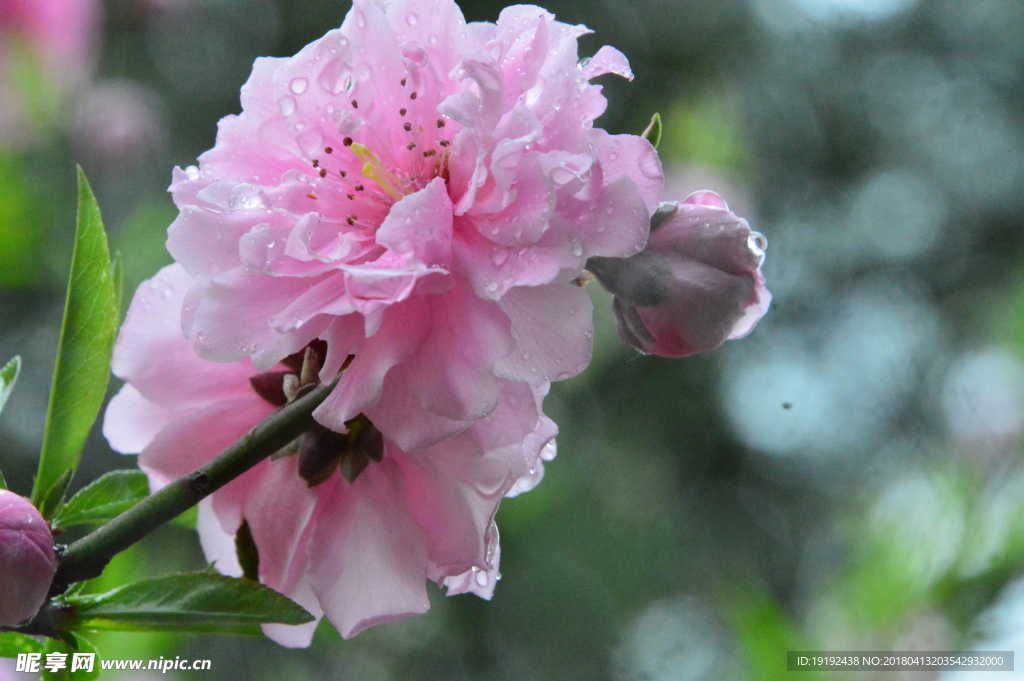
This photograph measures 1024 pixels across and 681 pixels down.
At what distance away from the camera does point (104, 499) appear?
1.38 feet

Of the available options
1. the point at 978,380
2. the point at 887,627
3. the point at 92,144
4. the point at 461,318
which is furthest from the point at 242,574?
the point at 978,380

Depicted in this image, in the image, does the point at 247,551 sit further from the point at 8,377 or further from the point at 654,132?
the point at 654,132

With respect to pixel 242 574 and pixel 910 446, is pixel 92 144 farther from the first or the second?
pixel 910 446

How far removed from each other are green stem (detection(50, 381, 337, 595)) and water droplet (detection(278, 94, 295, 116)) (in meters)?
0.12

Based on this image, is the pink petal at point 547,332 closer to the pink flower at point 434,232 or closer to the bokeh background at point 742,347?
the pink flower at point 434,232

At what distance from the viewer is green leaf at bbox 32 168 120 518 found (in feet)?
1.31

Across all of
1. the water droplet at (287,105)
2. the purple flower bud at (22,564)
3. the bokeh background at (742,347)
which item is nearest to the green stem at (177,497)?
the purple flower bud at (22,564)

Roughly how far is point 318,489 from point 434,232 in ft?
0.47

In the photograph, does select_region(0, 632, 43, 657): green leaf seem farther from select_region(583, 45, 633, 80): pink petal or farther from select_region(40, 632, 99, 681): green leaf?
select_region(583, 45, 633, 80): pink petal

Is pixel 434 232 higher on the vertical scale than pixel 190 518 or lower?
higher

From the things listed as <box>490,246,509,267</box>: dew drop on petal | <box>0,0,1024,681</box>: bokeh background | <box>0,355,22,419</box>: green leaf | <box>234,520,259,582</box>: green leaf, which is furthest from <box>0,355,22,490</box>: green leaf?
<box>0,0,1024,681</box>: bokeh background

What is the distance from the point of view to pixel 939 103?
1.76 metres

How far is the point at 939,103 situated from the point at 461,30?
1681 mm

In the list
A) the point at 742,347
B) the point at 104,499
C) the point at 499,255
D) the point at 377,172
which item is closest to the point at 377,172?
A: the point at 377,172
